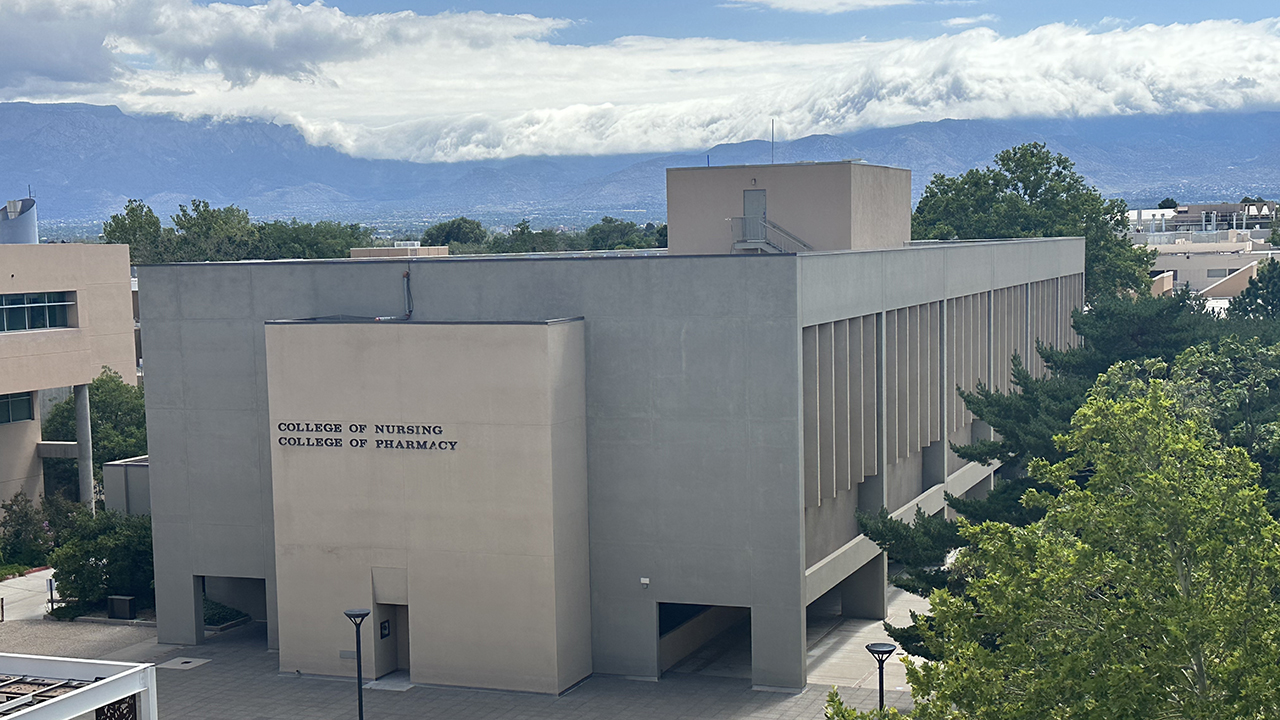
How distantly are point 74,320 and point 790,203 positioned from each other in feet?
92.4

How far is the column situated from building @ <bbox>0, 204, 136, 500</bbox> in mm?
38

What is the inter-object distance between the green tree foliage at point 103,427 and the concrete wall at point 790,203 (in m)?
25.9

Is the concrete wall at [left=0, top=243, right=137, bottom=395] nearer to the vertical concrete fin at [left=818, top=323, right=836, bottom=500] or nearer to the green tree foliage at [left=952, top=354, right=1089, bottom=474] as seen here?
the vertical concrete fin at [left=818, top=323, right=836, bottom=500]

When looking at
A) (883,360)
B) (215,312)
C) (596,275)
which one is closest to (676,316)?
(596,275)

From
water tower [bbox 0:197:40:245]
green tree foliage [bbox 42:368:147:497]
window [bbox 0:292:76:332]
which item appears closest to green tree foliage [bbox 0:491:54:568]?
green tree foliage [bbox 42:368:147:497]

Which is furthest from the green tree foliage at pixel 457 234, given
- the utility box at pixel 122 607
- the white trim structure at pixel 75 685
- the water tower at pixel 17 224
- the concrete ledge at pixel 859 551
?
the white trim structure at pixel 75 685

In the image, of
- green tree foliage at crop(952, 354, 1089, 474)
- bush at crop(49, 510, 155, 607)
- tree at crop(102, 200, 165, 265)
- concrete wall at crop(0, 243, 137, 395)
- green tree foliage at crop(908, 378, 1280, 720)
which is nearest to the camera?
green tree foliage at crop(908, 378, 1280, 720)

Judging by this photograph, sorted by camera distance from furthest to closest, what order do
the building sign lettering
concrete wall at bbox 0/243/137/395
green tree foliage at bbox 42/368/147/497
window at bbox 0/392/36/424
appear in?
green tree foliage at bbox 42/368/147/497 < window at bbox 0/392/36/424 < concrete wall at bbox 0/243/137/395 < the building sign lettering

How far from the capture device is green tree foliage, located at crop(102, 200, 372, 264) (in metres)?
119

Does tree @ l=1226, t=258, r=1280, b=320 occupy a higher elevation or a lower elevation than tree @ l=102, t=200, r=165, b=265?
lower

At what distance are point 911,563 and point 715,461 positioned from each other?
492 centimetres

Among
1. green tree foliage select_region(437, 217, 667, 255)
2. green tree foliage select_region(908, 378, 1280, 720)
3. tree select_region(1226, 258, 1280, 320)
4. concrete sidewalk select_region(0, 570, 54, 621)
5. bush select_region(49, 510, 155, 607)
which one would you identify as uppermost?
green tree foliage select_region(437, 217, 667, 255)

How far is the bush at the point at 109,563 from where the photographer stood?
41406 millimetres

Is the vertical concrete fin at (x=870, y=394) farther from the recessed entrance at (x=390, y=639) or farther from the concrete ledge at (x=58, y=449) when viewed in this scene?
the concrete ledge at (x=58, y=449)
